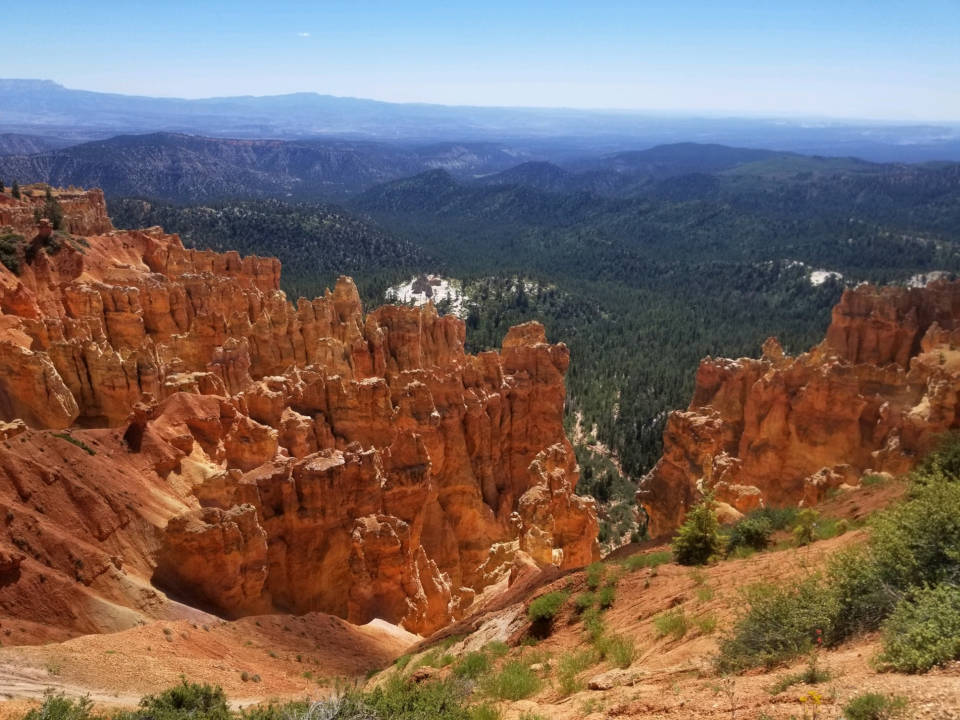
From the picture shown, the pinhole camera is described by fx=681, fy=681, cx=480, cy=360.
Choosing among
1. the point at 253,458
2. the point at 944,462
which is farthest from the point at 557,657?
the point at 253,458

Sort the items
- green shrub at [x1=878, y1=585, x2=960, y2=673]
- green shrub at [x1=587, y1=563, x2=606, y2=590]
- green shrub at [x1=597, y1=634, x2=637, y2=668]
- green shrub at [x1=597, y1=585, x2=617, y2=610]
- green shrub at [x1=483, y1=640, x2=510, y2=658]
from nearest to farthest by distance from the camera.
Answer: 1. green shrub at [x1=878, y1=585, x2=960, y2=673]
2. green shrub at [x1=597, y1=634, x2=637, y2=668]
3. green shrub at [x1=483, y1=640, x2=510, y2=658]
4. green shrub at [x1=597, y1=585, x2=617, y2=610]
5. green shrub at [x1=587, y1=563, x2=606, y2=590]

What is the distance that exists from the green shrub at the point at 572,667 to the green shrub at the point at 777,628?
2024mm

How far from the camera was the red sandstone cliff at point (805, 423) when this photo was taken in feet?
72.8

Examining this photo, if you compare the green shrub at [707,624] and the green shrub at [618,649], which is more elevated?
the green shrub at [707,624]

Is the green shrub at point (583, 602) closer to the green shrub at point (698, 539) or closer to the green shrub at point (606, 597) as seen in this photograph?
the green shrub at point (606, 597)

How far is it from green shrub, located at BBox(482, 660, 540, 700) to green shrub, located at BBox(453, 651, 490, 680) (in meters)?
0.53

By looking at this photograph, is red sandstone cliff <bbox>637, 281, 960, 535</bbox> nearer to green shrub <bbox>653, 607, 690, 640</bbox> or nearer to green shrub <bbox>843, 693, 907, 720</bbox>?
green shrub <bbox>653, 607, 690, 640</bbox>

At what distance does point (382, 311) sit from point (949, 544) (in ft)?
106

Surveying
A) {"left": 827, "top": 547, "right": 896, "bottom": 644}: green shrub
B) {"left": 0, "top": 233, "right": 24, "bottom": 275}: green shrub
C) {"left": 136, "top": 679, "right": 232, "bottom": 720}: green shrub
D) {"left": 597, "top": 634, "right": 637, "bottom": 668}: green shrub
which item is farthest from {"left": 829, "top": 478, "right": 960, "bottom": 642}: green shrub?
{"left": 0, "top": 233, "right": 24, "bottom": 275}: green shrub

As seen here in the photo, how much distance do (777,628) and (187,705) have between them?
810 centimetres

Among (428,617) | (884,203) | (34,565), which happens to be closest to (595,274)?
(884,203)

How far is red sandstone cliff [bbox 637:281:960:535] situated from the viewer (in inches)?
874

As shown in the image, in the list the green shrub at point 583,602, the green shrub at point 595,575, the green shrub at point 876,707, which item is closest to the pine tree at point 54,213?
the green shrub at point 595,575

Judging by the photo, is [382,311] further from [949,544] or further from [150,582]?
[949,544]
